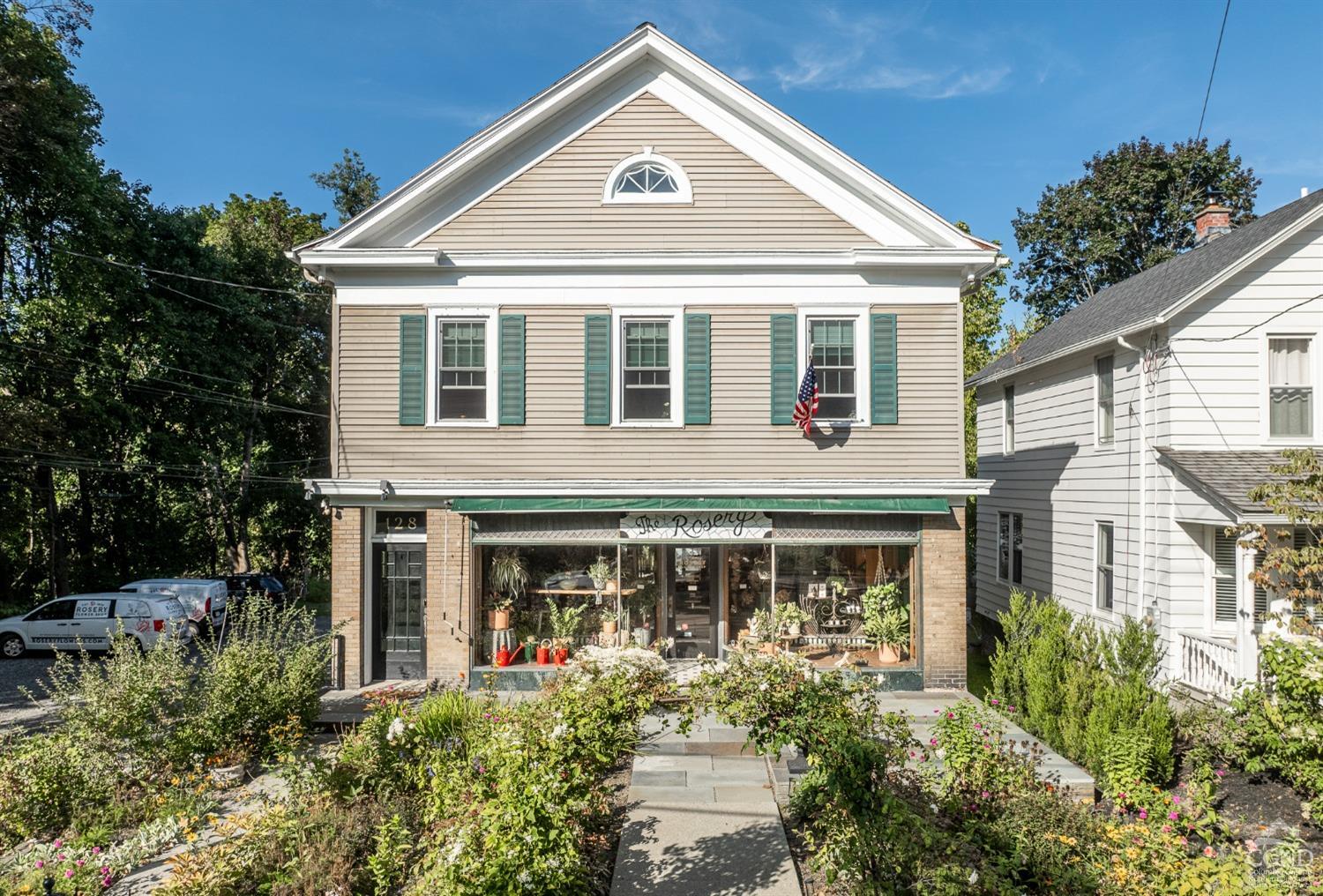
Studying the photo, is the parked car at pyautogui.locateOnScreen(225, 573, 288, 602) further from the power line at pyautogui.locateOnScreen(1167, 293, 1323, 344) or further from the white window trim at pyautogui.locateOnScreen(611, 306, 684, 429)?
the power line at pyautogui.locateOnScreen(1167, 293, 1323, 344)

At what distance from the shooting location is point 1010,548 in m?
18.5

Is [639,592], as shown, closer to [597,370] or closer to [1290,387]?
[597,370]

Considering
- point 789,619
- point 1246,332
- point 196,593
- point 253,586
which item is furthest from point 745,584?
point 253,586

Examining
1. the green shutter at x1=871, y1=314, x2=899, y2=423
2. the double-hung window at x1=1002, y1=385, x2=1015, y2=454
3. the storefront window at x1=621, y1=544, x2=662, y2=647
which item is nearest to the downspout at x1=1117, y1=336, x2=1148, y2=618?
the green shutter at x1=871, y1=314, x2=899, y2=423

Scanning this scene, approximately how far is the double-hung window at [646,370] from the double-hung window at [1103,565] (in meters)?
8.66

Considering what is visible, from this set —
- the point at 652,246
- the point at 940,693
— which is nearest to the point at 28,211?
A: the point at 652,246

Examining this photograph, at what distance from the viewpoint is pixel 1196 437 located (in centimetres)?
1258

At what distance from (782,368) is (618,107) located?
5.41 m

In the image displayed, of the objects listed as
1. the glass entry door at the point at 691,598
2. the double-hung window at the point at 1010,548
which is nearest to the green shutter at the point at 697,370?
the glass entry door at the point at 691,598

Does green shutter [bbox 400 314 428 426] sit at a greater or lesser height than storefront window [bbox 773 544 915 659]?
greater

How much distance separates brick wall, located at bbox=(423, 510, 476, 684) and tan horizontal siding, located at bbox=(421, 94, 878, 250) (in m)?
4.84

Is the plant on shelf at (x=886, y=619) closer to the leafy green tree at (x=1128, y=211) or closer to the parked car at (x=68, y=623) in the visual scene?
the parked car at (x=68, y=623)

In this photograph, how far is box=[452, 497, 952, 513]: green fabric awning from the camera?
12.7 metres

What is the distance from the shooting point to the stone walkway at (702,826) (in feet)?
20.8
